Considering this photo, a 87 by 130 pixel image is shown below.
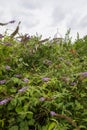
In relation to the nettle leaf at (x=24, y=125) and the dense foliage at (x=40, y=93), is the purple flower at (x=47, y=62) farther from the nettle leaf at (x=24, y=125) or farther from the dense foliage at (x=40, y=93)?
the nettle leaf at (x=24, y=125)

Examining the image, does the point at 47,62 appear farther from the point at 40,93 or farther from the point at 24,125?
the point at 24,125

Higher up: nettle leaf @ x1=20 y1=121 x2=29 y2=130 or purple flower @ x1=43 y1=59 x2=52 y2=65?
purple flower @ x1=43 y1=59 x2=52 y2=65

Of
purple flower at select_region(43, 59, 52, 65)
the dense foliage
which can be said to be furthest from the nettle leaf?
purple flower at select_region(43, 59, 52, 65)

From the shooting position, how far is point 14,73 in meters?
4.62

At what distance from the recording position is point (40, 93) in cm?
386

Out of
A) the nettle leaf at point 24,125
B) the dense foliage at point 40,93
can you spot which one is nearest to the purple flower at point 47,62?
the dense foliage at point 40,93

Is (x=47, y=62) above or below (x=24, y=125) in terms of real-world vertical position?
above

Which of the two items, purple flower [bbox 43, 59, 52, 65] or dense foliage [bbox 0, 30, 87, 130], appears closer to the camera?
dense foliage [bbox 0, 30, 87, 130]

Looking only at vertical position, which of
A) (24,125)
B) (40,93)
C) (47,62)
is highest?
(47,62)

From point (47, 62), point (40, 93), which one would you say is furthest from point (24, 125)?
point (47, 62)

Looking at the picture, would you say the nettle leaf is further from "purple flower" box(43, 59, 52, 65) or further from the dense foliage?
"purple flower" box(43, 59, 52, 65)

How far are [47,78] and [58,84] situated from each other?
0.13 m

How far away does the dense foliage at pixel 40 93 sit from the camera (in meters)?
3.80

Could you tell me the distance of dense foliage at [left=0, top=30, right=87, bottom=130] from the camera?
3.80m
